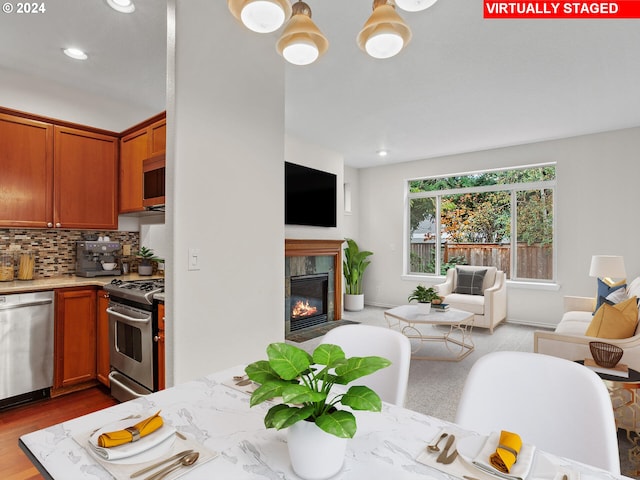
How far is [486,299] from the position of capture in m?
4.68

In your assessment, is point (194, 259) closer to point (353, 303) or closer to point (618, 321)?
point (618, 321)

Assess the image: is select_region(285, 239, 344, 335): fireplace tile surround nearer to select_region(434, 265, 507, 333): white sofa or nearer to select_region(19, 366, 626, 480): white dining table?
select_region(434, 265, 507, 333): white sofa

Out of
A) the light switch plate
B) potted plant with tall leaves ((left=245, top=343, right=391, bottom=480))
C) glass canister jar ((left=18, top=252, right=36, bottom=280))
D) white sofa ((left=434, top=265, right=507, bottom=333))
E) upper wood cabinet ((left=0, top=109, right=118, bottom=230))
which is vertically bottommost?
white sofa ((left=434, top=265, right=507, bottom=333))

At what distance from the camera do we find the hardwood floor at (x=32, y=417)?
6.36ft

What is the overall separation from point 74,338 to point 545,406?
3191 millimetres

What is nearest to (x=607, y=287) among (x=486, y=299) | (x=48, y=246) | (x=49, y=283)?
(x=486, y=299)

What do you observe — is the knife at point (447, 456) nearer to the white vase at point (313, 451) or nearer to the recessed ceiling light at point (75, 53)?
the white vase at point (313, 451)

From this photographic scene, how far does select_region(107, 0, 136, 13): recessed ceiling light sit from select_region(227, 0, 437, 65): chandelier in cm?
156

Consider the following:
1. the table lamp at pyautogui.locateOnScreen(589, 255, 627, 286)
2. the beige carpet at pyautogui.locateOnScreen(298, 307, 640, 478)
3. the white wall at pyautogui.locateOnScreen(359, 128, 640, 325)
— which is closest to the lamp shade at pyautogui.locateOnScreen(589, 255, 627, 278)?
the table lamp at pyautogui.locateOnScreen(589, 255, 627, 286)

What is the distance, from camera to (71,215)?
125 inches

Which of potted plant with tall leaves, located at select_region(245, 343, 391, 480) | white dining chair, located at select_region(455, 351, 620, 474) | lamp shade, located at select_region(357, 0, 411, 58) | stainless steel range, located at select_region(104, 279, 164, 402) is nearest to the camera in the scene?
potted plant with tall leaves, located at select_region(245, 343, 391, 480)

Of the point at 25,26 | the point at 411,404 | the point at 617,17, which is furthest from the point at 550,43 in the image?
the point at 25,26

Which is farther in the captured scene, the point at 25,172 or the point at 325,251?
the point at 325,251

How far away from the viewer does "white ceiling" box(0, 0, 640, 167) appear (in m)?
2.39
